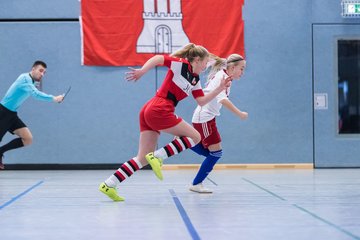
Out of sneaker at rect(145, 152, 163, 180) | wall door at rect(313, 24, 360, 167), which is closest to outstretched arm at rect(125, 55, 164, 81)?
sneaker at rect(145, 152, 163, 180)

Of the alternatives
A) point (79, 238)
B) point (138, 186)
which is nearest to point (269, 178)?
point (138, 186)

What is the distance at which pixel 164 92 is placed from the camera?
216 inches

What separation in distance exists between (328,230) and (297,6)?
8.29 meters

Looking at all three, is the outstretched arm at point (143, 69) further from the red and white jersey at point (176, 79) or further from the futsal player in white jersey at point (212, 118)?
the futsal player in white jersey at point (212, 118)

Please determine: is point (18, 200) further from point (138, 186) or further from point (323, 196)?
point (323, 196)

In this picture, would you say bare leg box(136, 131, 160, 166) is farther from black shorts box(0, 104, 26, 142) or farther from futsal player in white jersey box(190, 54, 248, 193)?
black shorts box(0, 104, 26, 142)

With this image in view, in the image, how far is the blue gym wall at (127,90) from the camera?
11.1 metres

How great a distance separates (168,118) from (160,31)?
613 cm

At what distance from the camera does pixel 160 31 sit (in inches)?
440

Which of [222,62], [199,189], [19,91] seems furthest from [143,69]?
[19,91]

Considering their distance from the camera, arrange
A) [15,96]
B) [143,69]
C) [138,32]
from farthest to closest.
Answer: [138,32] < [15,96] < [143,69]

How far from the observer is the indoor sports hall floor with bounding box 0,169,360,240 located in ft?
11.9

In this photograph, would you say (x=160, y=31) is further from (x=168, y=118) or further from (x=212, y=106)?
(x=168, y=118)

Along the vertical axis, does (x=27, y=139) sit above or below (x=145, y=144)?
below
